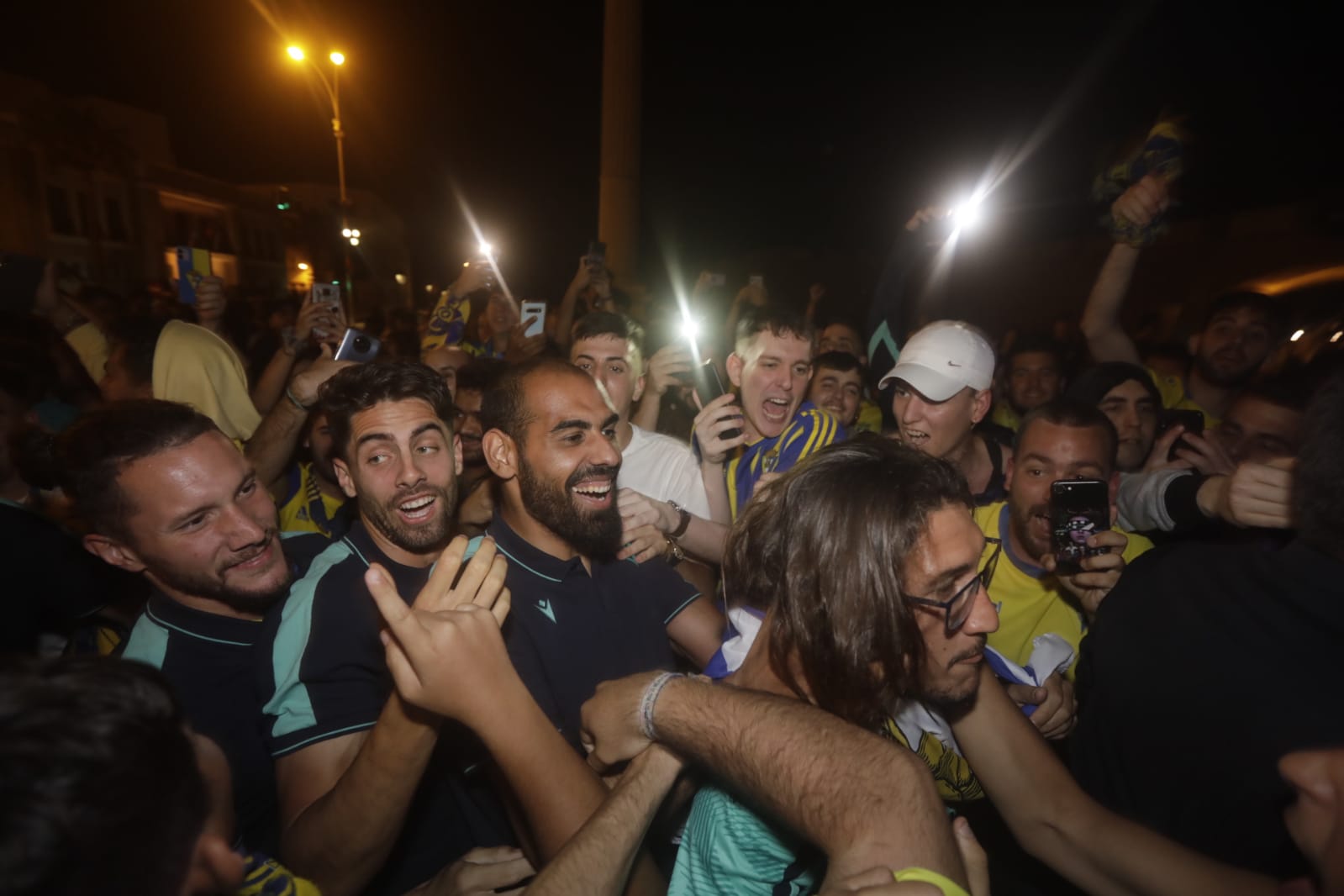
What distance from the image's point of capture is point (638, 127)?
1388 cm

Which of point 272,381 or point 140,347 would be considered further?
point 272,381

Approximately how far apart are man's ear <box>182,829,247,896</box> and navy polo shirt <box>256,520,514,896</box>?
1.00 meters

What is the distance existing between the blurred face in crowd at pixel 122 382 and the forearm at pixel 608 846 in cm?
434

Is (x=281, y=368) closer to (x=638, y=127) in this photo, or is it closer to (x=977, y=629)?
(x=977, y=629)

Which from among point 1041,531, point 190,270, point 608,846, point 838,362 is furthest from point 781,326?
point 190,270

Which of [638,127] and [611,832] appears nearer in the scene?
[611,832]

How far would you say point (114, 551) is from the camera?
88.8 inches

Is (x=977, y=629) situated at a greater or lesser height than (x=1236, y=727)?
greater

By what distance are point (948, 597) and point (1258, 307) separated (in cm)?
496

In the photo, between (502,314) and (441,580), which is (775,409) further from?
(502,314)

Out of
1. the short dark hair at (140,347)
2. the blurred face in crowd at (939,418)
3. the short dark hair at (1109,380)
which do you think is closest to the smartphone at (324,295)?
the short dark hair at (140,347)

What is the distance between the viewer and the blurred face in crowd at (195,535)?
217 cm

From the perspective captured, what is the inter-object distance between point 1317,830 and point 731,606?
1438 millimetres

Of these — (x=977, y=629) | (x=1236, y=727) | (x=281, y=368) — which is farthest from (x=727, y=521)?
(x=281, y=368)
